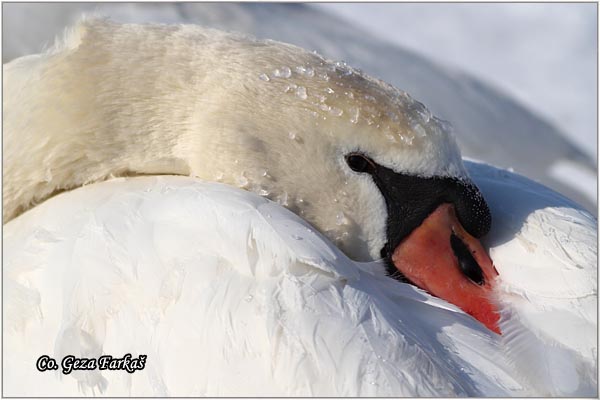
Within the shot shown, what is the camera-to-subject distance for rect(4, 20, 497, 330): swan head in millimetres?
2734

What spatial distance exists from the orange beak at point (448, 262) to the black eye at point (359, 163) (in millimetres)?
208

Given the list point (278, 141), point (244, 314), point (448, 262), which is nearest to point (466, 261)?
point (448, 262)

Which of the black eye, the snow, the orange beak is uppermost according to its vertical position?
the black eye

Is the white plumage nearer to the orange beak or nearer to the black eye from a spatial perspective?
the orange beak

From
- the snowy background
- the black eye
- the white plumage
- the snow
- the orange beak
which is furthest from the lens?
the snow

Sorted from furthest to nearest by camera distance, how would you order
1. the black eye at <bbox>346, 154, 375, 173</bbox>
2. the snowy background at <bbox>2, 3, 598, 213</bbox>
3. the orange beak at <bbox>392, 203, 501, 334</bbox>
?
1. the snowy background at <bbox>2, 3, 598, 213</bbox>
2. the black eye at <bbox>346, 154, 375, 173</bbox>
3. the orange beak at <bbox>392, 203, 501, 334</bbox>

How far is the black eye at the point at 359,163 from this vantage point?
2760 millimetres

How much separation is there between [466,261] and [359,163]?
0.37 metres

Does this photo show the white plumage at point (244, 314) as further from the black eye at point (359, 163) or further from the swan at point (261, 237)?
the black eye at point (359, 163)

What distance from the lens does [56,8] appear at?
5637 mm

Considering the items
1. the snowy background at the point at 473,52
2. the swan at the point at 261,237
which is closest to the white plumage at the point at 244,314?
the swan at the point at 261,237

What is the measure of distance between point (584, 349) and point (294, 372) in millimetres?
677

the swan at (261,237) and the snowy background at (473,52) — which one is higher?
the swan at (261,237)

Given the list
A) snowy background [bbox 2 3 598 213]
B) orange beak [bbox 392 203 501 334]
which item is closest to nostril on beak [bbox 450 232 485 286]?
orange beak [bbox 392 203 501 334]
